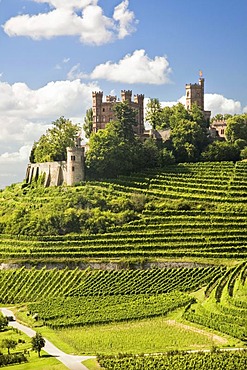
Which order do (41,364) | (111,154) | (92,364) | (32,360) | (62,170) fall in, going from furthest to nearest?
(62,170)
(111,154)
(32,360)
(41,364)
(92,364)

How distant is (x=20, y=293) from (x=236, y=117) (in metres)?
49.5

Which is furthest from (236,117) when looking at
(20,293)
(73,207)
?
(20,293)

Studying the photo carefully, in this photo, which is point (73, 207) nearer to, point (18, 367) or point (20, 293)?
point (20, 293)

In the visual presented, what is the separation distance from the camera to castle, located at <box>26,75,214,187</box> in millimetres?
97375

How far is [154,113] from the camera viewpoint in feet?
383

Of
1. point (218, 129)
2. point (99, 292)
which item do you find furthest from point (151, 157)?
point (99, 292)

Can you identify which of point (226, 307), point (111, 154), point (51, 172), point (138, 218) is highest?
point (111, 154)

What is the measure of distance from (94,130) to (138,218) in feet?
100

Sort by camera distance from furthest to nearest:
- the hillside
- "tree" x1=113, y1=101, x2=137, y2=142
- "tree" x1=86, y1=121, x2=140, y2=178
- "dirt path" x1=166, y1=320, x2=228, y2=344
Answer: "tree" x1=113, y1=101, x2=137, y2=142 < "tree" x1=86, y1=121, x2=140, y2=178 < the hillside < "dirt path" x1=166, y1=320, x2=228, y2=344

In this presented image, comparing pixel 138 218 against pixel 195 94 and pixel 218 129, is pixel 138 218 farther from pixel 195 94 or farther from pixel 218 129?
pixel 195 94

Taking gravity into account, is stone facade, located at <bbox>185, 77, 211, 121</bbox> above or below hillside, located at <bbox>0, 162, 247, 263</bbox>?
above

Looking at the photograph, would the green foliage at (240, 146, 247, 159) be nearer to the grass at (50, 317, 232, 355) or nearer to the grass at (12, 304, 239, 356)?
the grass at (12, 304, 239, 356)

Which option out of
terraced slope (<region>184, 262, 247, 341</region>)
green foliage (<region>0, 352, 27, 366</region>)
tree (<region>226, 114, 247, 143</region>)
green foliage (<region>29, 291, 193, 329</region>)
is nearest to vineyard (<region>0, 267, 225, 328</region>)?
green foliage (<region>29, 291, 193, 329</region>)

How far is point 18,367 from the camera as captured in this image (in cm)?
4897
